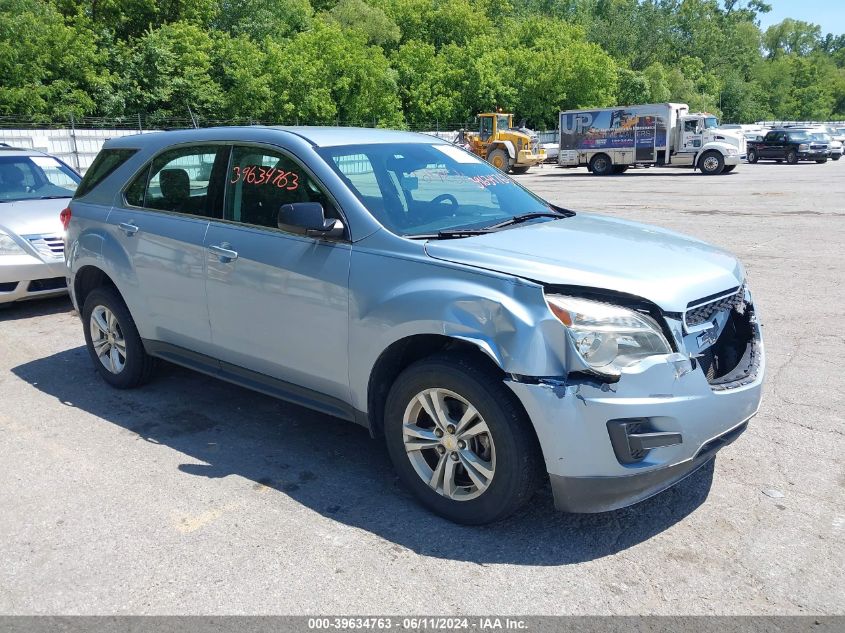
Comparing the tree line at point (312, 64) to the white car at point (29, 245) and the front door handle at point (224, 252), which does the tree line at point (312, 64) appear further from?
the front door handle at point (224, 252)

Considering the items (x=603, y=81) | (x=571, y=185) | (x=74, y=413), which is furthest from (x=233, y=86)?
(x=74, y=413)

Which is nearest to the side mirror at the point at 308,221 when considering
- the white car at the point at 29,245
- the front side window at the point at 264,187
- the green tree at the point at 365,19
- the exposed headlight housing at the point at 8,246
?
the front side window at the point at 264,187

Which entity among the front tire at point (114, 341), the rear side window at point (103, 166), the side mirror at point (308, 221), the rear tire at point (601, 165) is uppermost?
the rear side window at point (103, 166)

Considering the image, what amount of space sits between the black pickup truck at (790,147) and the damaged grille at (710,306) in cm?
3854

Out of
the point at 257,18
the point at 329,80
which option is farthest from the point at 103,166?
the point at 257,18

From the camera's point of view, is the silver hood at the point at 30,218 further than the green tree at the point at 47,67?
No

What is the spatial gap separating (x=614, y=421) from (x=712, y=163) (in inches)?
1220

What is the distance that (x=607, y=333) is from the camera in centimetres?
314

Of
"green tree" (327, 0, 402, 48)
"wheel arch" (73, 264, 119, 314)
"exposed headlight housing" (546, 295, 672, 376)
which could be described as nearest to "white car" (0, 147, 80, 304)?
"wheel arch" (73, 264, 119, 314)

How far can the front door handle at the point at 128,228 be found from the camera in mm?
5125

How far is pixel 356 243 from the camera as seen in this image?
3.87 m

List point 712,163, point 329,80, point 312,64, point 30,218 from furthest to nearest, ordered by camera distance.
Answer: point 329,80, point 312,64, point 712,163, point 30,218

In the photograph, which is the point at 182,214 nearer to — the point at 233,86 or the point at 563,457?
the point at 563,457

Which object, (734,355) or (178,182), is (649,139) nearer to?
(178,182)
